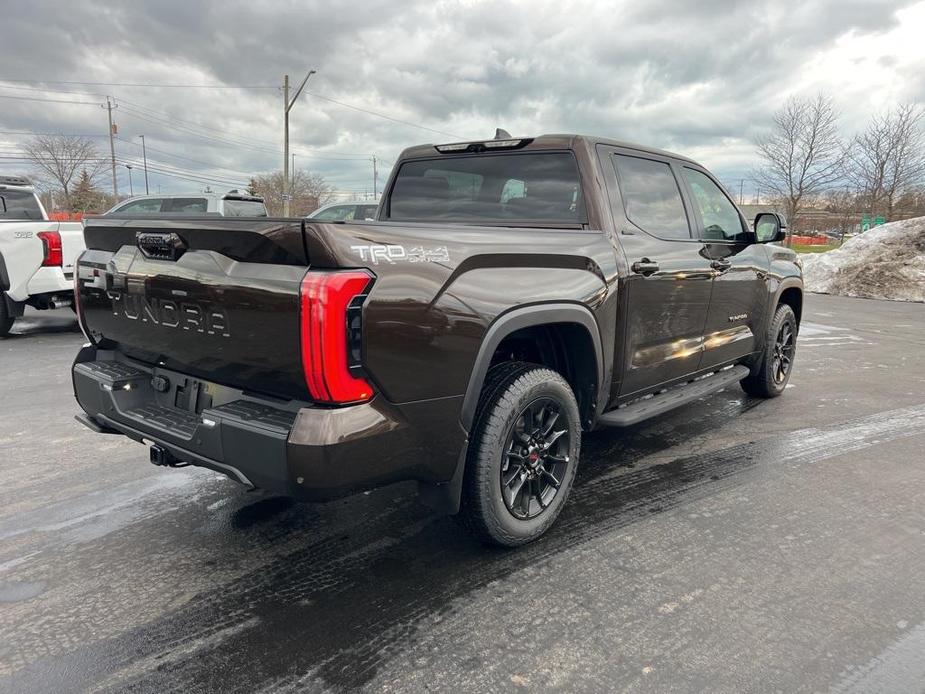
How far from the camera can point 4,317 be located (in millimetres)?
8125

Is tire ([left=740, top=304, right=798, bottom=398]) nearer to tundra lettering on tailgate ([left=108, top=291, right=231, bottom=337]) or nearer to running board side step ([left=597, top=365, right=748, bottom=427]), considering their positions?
running board side step ([left=597, top=365, right=748, bottom=427])

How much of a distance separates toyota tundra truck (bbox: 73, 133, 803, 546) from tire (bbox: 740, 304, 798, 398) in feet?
4.72

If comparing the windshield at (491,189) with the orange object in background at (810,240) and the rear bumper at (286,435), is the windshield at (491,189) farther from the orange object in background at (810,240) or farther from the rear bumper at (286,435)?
the orange object in background at (810,240)

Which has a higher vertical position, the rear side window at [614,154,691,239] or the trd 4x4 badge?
the rear side window at [614,154,691,239]

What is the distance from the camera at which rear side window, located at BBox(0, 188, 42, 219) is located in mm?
8812

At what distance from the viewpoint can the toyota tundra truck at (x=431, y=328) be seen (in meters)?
2.16

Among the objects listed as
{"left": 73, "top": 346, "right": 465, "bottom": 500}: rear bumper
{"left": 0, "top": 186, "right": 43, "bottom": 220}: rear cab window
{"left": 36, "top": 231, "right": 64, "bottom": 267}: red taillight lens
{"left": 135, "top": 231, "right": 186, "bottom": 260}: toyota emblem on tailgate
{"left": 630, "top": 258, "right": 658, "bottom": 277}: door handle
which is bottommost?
{"left": 73, "top": 346, "right": 465, "bottom": 500}: rear bumper

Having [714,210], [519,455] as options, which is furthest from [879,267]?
[519,455]

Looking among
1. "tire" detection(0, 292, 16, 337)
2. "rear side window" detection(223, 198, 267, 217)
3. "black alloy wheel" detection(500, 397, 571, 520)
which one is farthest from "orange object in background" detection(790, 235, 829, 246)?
"black alloy wheel" detection(500, 397, 571, 520)

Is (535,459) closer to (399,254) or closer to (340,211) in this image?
(399,254)

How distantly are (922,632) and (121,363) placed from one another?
3565 mm

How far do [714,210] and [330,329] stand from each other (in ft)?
11.4

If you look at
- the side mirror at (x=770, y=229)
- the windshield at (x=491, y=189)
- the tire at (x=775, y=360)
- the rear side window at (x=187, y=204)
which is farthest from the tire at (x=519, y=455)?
the rear side window at (x=187, y=204)

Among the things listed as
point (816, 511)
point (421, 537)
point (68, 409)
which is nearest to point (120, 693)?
point (421, 537)
